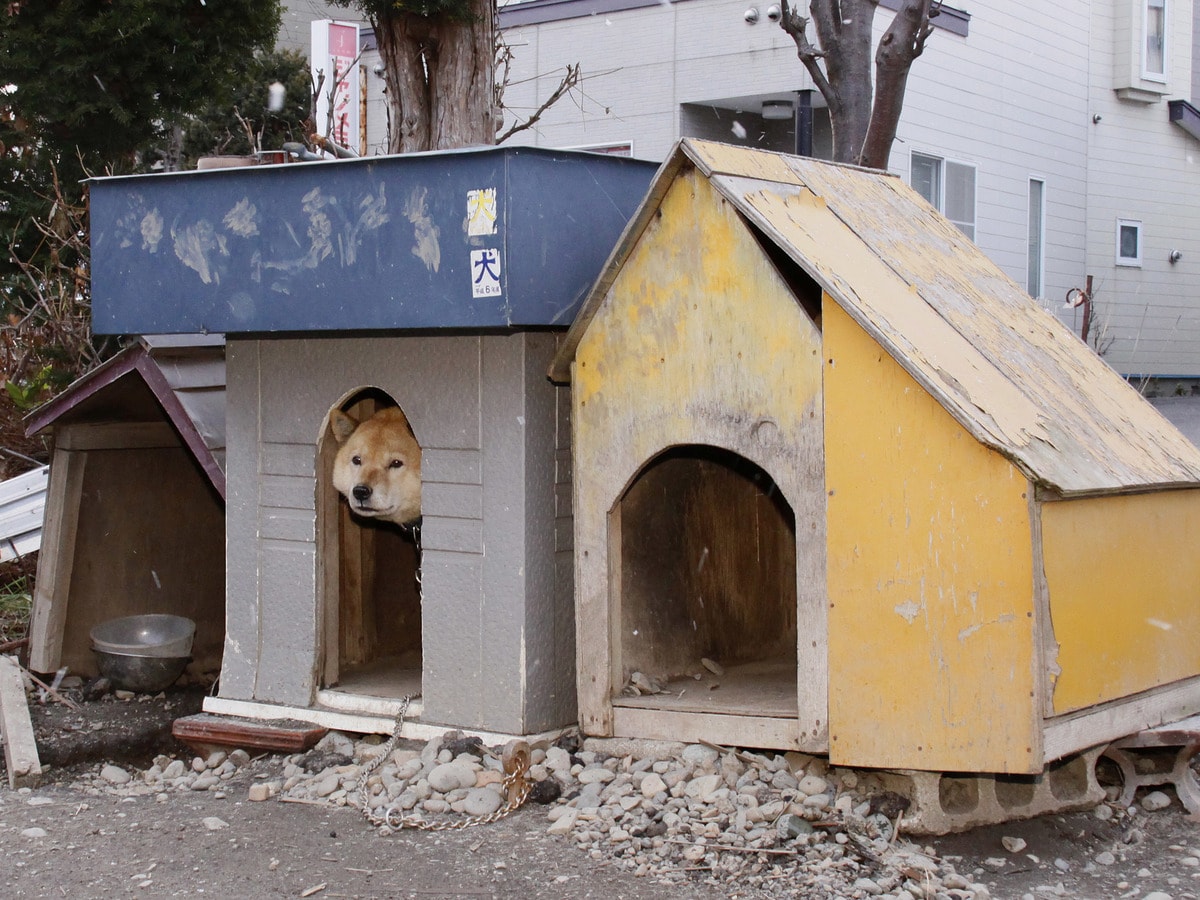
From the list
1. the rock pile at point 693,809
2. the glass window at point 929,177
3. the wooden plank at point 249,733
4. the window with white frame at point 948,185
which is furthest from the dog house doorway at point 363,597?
the glass window at point 929,177

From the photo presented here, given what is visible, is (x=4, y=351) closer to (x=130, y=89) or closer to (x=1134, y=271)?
(x=130, y=89)

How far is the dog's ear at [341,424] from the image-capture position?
232 inches

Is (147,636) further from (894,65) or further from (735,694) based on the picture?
(894,65)

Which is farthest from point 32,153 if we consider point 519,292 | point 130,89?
point 519,292

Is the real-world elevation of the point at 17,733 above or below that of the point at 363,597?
below

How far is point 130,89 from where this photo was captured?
28.9ft

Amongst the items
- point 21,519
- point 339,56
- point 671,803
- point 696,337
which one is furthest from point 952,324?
point 339,56

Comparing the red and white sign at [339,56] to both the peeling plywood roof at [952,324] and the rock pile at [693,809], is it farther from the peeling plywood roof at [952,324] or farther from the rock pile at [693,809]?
the rock pile at [693,809]

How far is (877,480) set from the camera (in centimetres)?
445

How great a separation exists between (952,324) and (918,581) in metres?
0.97

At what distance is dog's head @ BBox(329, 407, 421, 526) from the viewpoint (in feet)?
19.4

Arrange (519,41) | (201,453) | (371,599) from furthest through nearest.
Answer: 1. (519,41)
2. (371,599)
3. (201,453)

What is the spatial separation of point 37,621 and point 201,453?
1.51 meters

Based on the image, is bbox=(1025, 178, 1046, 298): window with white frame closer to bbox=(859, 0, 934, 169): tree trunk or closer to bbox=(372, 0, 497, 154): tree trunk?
bbox=(859, 0, 934, 169): tree trunk
